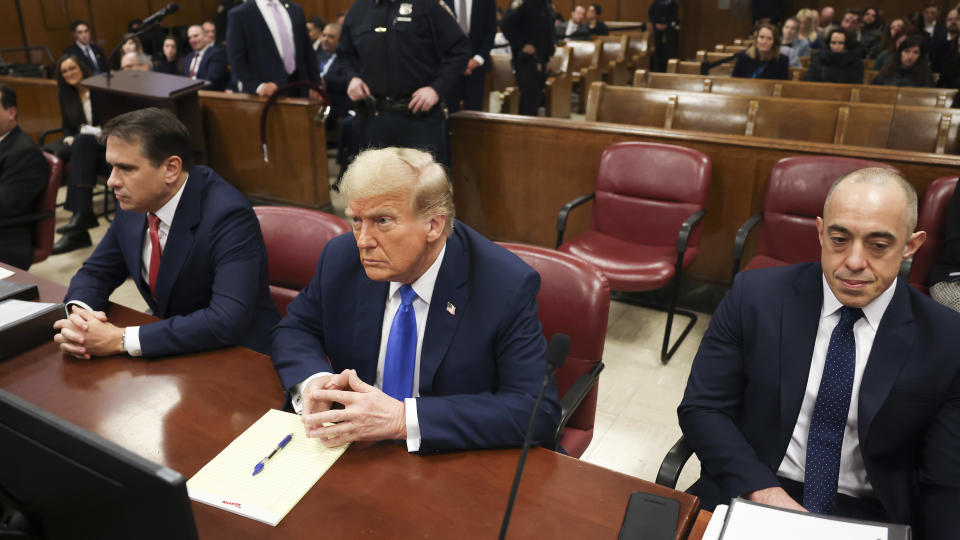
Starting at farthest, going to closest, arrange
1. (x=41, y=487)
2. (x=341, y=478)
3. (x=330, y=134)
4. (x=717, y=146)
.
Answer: (x=330, y=134)
(x=717, y=146)
(x=341, y=478)
(x=41, y=487)

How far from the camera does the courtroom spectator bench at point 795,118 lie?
379cm

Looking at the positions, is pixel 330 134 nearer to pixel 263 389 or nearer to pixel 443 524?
pixel 263 389

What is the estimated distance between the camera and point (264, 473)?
1254 millimetres

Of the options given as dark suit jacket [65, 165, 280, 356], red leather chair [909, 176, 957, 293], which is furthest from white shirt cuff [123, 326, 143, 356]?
red leather chair [909, 176, 957, 293]

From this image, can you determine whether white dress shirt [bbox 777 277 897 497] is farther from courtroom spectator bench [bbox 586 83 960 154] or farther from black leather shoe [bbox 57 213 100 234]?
black leather shoe [bbox 57 213 100 234]

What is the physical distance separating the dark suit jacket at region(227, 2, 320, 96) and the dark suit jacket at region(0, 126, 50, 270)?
193cm

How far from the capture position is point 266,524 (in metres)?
1.14

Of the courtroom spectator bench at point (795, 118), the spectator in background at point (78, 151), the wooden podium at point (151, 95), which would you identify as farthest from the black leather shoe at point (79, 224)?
the courtroom spectator bench at point (795, 118)

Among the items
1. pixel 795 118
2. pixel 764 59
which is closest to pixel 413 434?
pixel 795 118

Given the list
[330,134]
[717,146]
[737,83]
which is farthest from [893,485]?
[330,134]

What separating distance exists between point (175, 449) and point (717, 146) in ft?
9.73

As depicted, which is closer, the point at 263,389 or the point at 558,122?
the point at 263,389

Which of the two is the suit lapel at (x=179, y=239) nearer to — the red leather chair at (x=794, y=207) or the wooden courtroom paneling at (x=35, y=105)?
the red leather chair at (x=794, y=207)

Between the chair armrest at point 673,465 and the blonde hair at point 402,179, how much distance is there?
73cm
